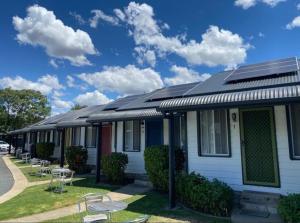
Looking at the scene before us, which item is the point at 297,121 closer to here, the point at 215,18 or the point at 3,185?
the point at 215,18

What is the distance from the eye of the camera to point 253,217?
581 centimetres

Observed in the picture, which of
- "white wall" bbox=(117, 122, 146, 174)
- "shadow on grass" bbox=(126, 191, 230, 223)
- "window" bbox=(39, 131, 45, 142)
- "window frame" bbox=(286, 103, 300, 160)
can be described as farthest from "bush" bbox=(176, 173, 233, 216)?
"window" bbox=(39, 131, 45, 142)

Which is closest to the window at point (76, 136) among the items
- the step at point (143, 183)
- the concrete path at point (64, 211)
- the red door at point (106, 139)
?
the red door at point (106, 139)

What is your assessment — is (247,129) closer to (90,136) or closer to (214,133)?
(214,133)

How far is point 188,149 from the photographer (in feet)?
27.1

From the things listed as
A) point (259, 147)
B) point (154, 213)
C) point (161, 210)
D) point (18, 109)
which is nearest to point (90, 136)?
point (161, 210)

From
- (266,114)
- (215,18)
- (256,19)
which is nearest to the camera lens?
(266,114)

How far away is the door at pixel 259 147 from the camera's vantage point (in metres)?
6.75

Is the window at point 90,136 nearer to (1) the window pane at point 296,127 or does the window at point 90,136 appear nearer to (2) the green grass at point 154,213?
(2) the green grass at point 154,213

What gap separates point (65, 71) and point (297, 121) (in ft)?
76.6

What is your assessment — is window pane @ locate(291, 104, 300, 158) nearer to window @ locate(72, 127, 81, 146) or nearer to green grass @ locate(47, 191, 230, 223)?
green grass @ locate(47, 191, 230, 223)

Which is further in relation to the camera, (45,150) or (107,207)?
(45,150)

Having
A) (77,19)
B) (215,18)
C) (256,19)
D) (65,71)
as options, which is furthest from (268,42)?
(65,71)

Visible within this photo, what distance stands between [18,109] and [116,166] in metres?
38.8
